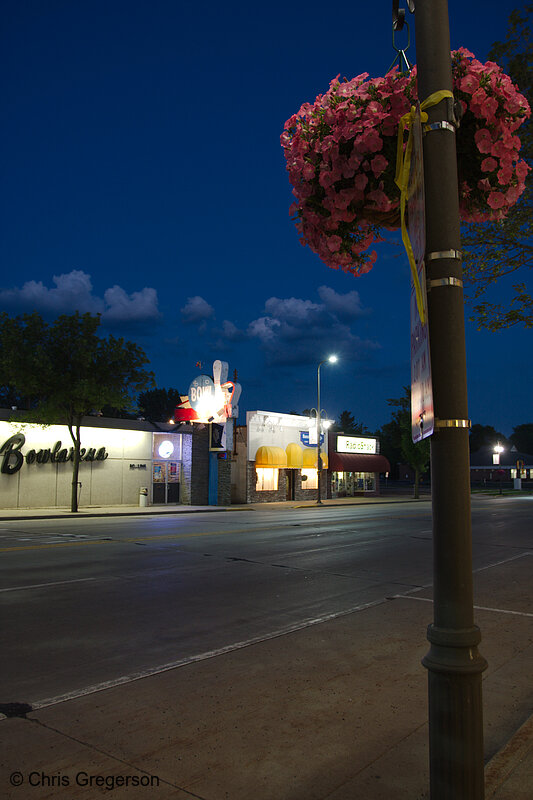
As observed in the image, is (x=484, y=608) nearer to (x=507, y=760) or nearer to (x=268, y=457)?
(x=507, y=760)

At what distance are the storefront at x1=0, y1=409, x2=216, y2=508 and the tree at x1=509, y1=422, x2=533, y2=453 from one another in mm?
151431

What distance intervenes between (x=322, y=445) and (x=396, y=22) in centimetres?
4084

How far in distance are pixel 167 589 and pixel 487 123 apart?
8.11 meters

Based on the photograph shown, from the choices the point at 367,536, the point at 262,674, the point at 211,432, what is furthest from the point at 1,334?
the point at 262,674

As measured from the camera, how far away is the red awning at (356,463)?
45.3m

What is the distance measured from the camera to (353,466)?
154 feet

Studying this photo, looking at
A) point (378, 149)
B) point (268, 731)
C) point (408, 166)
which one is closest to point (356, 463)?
point (268, 731)

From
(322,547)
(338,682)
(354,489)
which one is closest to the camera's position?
(338,682)

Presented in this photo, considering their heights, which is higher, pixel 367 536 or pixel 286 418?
pixel 286 418

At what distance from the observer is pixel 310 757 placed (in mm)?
4055

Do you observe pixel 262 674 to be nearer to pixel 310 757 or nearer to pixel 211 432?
pixel 310 757

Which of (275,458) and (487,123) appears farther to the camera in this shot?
(275,458)

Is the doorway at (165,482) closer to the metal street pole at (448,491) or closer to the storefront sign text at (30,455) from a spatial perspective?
the storefront sign text at (30,455)

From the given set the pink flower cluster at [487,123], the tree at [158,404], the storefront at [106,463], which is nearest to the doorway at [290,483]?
the storefront at [106,463]
